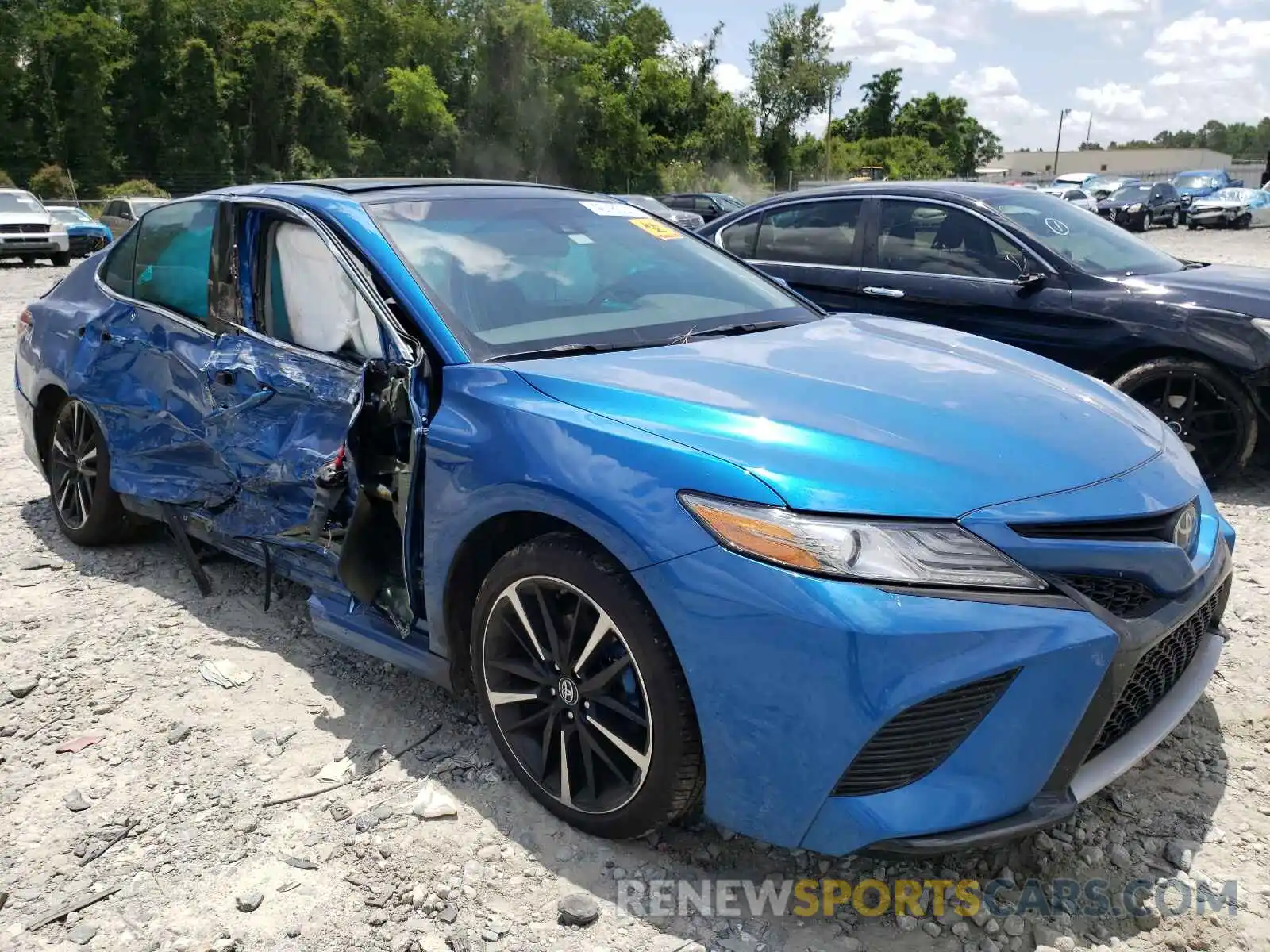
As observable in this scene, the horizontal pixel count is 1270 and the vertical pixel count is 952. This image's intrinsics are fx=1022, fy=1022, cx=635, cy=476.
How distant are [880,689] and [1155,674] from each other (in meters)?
0.79

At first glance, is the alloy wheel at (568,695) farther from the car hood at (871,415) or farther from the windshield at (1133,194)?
the windshield at (1133,194)

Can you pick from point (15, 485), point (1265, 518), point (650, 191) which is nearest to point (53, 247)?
point (15, 485)

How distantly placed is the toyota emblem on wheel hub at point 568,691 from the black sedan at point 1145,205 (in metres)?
34.4

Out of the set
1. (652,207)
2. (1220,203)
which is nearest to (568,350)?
(652,207)

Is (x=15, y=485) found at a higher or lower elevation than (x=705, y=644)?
lower

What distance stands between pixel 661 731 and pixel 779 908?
1.68 ft

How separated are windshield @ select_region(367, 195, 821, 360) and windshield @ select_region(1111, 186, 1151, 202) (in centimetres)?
3416

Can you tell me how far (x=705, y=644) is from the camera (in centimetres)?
212

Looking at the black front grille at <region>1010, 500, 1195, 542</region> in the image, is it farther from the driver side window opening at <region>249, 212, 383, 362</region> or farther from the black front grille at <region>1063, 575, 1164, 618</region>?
the driver side window opening at <region>249, 212, 383, 362</region>

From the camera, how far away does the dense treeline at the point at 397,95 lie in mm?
43875

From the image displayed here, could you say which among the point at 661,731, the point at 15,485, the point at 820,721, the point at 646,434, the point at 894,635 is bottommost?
the point at 15,485

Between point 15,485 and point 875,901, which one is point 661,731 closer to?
point 875,901

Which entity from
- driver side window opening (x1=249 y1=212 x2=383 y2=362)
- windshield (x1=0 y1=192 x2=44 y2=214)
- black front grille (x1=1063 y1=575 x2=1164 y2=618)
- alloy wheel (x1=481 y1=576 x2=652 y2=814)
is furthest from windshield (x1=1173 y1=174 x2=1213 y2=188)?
alloy wheel (x1=481 y1=576 x2=652 y2=814)

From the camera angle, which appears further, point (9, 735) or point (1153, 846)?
point (9, 735)
